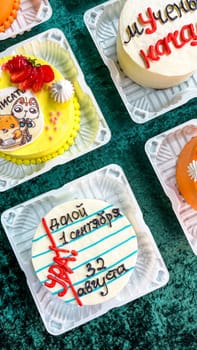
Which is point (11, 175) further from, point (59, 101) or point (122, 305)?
point (122, 305)

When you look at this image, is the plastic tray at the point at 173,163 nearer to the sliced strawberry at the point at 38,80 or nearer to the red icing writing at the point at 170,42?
the red icing writing at the point at 170,42

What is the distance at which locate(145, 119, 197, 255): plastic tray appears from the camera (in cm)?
226

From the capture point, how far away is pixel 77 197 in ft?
7.61

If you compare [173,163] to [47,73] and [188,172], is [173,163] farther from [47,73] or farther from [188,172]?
[47,73]

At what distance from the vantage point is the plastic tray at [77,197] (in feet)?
7.32

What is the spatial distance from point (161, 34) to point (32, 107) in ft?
1.85

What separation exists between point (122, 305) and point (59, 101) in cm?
85

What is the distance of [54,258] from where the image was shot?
216cm

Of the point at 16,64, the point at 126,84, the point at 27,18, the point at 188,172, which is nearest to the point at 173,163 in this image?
the point at 188,172

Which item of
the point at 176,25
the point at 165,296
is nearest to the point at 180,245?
the point at 165,296

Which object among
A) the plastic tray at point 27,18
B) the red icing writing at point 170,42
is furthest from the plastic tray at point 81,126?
the red icing writing at point 170,42

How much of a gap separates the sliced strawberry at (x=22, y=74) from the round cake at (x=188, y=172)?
2.20 feet

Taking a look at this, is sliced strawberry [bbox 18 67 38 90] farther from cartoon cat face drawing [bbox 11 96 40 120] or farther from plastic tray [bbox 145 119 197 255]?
plastic tray [bbox 145 119 197 255]

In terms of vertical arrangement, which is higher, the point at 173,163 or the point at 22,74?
the point at 22,74
